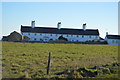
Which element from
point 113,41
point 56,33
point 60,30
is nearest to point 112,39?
point 113,41

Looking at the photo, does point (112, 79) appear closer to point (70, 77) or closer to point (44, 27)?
point (70, 77)

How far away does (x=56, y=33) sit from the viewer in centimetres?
8475

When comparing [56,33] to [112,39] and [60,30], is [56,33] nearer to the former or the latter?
[60,30]

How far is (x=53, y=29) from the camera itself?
86625 millimetres

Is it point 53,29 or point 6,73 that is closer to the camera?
point 6,73

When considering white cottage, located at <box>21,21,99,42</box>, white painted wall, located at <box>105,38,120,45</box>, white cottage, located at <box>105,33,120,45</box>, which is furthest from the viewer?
white cottage, located at <box>21,21,99,42</box>

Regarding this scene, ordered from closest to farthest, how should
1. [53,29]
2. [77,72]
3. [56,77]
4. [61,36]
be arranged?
[56,77]
[77,72]
[61,36]
[53,29]

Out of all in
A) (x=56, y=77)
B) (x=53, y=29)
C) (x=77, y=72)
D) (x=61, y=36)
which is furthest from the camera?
(x=53, y=29)

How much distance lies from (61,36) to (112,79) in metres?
70.0

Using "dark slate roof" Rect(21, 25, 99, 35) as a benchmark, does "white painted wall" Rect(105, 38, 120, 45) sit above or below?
below

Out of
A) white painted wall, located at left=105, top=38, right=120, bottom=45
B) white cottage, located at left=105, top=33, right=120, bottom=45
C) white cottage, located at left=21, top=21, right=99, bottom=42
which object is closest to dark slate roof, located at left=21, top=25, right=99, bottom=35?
white cottage, located at left=21, top=21, right=99, bottom=42

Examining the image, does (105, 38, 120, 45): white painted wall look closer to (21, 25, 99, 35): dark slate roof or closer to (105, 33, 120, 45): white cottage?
(105, 33, 120, 45): white cottage

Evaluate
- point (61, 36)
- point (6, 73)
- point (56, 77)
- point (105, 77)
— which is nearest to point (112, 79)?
point (105, 77)

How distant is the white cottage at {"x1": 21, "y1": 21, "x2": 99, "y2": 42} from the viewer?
8400 cm
